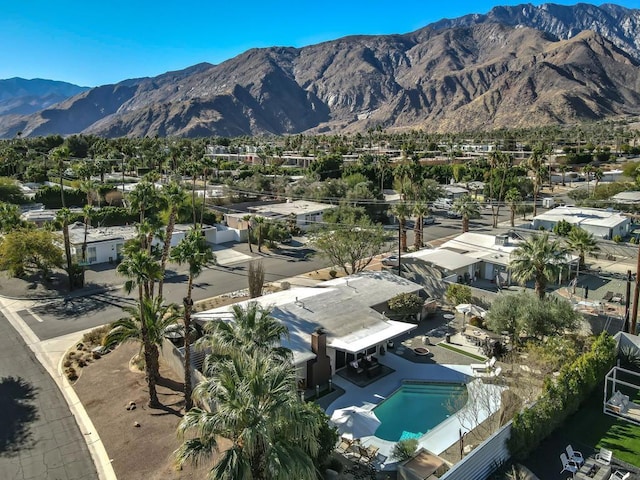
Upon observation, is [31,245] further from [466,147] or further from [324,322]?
[466,147]

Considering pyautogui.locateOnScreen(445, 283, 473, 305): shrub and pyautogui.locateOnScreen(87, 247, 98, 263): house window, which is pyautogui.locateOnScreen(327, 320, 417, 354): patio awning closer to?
pyautogui.locateOnScreen(445, 283, 473, 305): shrub

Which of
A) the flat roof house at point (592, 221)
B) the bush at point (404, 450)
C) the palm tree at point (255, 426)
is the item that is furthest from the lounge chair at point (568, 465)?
the flat roof house at point (592, 221)

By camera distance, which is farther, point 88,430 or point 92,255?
point 92,255

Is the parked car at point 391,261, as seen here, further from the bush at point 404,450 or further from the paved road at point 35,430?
the paved road at point 35,430

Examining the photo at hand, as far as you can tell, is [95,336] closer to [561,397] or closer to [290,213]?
[561,397]

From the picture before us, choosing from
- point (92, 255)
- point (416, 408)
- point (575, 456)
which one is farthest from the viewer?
point (92, 255)

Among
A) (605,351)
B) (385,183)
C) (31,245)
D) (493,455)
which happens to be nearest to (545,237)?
(605,351)

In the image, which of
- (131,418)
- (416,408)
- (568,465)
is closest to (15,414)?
(131,418)
